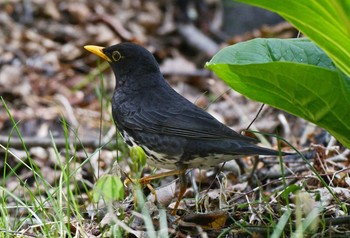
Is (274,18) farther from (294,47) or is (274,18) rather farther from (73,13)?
(294,47)

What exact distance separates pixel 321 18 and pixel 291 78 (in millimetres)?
372

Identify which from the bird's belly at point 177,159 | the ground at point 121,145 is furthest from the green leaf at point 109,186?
the bird's belly at point 177,159

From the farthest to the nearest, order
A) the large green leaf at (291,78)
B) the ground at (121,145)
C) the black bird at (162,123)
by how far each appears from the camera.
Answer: the black bird at (162,123) < the ground at (121,145) < the large green leaf at (291,78)

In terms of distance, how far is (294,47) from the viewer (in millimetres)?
4012

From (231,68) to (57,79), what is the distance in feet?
17.7

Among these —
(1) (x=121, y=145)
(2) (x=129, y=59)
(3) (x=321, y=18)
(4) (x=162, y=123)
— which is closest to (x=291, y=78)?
(3) (x=321, y=18)

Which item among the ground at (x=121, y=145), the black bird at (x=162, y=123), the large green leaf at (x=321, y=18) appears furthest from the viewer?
the black bird at (x=162, y=123)

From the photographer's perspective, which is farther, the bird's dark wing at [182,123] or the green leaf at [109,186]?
the bird's dark wing at [182,123]

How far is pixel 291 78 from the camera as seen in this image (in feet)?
11.7

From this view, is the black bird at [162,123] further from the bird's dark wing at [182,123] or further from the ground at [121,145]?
the ground at [121,145]

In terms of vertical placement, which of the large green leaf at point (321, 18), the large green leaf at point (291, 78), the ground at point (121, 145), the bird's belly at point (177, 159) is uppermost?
the large green leaf at point (321, 18)

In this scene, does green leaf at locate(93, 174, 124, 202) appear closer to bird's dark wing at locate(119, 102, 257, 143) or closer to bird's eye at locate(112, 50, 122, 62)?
bird's dark wing at locate(119, 102, 257, 143)

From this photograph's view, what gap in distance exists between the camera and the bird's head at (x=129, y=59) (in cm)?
496

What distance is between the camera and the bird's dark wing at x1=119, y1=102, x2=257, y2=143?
13.7 feet
